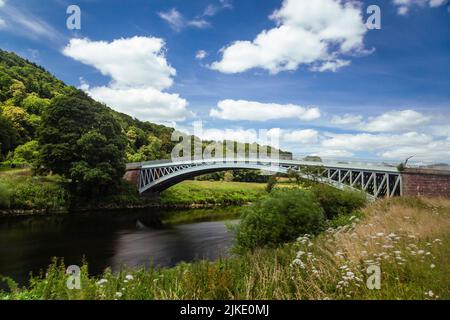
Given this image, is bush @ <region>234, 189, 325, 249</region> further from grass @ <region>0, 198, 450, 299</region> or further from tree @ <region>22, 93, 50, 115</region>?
tree @ <region>22, 93, 50, 115</region>

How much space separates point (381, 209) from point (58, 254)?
18.1m

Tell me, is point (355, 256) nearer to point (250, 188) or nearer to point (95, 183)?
point (95, 183)

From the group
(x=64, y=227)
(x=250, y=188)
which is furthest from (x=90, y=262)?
(x=250, y=188)

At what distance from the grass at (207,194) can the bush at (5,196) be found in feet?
69.3

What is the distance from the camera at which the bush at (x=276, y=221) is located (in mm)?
12398

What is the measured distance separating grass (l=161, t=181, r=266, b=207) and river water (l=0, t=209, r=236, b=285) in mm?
16380

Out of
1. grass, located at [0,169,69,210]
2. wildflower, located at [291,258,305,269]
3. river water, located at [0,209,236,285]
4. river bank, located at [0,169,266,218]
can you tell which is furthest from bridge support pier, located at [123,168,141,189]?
wildflower, located at [291,258,305,269]

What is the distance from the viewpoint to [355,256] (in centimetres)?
723

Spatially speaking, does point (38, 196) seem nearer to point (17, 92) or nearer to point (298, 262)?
point (298, 262)

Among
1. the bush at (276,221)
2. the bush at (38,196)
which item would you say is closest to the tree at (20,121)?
the bush at (38,196)

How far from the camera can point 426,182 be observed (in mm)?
21703

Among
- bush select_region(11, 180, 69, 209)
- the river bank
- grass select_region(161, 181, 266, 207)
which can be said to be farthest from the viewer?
grass select_region(161, 181, 266, 207)

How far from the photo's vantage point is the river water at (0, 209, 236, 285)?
1725cm

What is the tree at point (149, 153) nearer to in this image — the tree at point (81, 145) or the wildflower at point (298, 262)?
the tree at point (81, 145)
